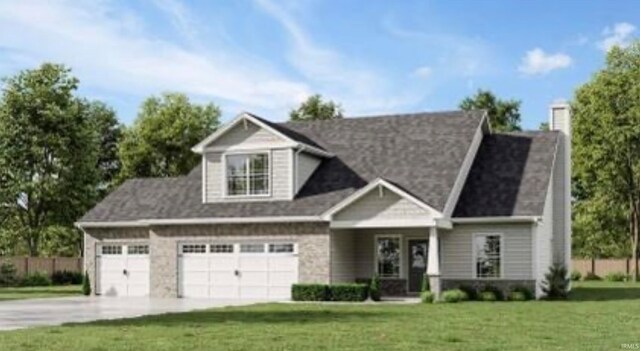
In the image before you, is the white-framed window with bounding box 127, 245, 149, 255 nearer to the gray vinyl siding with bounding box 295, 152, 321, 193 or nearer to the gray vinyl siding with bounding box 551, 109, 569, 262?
the gray vinyl siding with bounding box 295, 152, 321, 193

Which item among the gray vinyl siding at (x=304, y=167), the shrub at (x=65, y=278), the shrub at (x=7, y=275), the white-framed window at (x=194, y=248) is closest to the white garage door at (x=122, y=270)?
the white-framed window at (x=194, y=248)

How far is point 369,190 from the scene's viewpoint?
31.5 m

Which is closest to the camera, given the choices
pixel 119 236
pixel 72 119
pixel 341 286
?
pixel 341 286

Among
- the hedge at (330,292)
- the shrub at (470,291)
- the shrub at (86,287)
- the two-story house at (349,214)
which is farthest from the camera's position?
the shrub at (86,287)

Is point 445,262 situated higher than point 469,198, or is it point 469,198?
point 469,198

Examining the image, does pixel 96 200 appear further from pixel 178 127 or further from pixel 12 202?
pixel 178 127

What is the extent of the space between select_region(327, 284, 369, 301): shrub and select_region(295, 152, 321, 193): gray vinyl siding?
479 cm

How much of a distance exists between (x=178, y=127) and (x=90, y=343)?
5348 centimetres

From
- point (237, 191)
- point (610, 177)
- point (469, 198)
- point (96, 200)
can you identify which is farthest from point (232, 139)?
point (610, 177)

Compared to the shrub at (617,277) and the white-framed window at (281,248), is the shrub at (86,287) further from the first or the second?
the shrub at (617,277)

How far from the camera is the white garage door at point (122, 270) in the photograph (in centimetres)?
3678

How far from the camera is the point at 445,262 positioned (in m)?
32.6

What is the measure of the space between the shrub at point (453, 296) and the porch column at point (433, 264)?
29cm

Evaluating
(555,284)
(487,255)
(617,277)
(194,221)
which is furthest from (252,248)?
Answer: (617,277)
